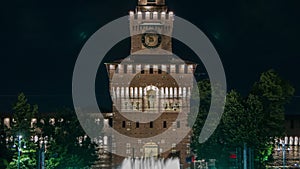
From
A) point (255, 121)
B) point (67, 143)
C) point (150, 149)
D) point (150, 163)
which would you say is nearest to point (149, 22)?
point (150, 149)

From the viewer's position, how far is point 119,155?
7300 cm

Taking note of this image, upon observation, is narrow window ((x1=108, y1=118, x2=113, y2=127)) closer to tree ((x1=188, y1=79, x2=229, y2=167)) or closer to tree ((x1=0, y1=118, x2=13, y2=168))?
tree ((x1=188, y1=79, x2=229, y2=167))

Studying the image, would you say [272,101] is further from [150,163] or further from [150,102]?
[150,102]

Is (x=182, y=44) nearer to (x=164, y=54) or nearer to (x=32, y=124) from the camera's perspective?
(x=164, y=54)

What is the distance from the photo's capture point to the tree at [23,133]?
43.7 meters

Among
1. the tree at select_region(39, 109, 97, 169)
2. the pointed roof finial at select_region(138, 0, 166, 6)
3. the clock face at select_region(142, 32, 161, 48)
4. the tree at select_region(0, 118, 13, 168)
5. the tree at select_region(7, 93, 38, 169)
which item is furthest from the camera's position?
the pointed roof finial at select_region(138, 0, 166, 6)

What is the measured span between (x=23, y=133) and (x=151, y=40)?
34832 mm

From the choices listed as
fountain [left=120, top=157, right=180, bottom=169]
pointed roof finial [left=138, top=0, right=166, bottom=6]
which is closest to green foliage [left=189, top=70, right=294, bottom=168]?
fountain [left=120, top=157, right=180, bottom=169]

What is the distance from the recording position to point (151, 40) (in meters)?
76.9

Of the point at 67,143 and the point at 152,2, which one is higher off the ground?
the point at 152,2

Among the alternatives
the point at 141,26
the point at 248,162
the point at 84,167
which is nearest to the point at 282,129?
the point at 248,162

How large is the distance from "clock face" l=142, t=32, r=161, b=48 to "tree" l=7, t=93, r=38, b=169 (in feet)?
104

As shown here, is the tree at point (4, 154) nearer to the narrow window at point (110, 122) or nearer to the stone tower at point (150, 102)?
the stone tower at point (150, 102)

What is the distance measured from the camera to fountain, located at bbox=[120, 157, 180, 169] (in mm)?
60812
